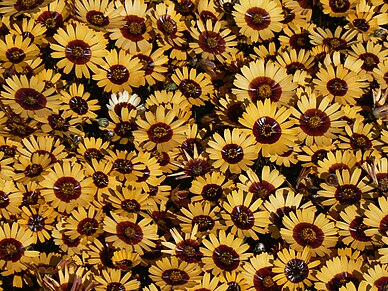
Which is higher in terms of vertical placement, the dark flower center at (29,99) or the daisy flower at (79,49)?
the daisy flower at (79,49)

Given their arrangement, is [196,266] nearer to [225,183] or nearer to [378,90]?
[225,183]

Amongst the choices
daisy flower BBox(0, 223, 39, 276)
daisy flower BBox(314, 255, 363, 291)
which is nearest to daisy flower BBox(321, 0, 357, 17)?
daisy flower BBox(314, 255, 363, 291)

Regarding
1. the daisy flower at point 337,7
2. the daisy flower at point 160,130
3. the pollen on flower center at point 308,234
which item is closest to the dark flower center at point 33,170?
the daisy flower at point 160,130

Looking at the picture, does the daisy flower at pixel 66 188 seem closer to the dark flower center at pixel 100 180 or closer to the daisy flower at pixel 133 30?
the dark flower center at pixel 100 180

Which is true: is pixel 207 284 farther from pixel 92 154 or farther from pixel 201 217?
pixel 92 154

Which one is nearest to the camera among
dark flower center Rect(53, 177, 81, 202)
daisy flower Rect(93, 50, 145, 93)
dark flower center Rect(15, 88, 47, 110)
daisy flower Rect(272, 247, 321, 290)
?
daisy flower Rect(272, 247, 321, 290)

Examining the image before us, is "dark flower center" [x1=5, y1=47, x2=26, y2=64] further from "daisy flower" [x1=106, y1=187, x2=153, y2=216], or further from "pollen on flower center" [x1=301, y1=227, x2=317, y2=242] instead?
"pollen on flower center" [x1=301, y1=227, x2=317, y2=242]
